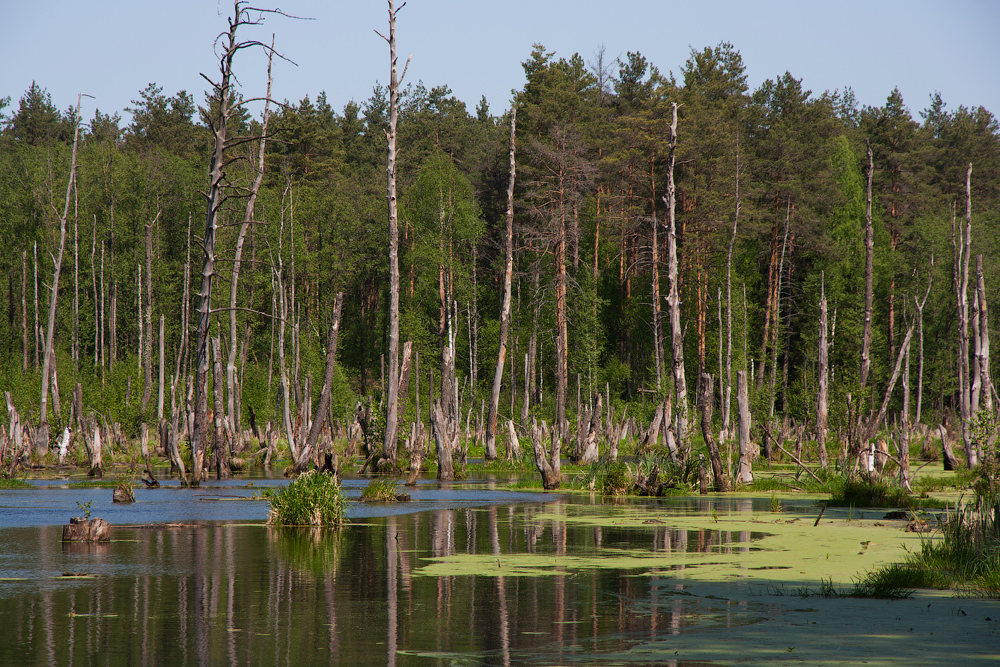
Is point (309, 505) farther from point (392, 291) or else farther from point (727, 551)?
point (392, 291)

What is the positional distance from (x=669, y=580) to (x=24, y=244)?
164 feet

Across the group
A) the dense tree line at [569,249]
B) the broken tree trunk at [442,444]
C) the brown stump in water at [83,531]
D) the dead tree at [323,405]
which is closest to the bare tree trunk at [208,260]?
the dead tree at [323,405]

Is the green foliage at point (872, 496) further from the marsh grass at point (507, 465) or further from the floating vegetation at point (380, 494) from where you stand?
the marsh grass at point (507, 465)

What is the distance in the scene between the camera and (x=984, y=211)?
60375 millimetres

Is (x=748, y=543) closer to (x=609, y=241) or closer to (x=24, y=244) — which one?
(x=609, y=241)

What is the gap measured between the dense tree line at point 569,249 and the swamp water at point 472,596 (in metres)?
28.6

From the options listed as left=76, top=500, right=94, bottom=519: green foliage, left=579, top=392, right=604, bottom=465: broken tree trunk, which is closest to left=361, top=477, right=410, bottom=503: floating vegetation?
left=76, top=500, right=94, bottom=519: green foliage

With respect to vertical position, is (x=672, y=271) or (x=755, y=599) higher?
(x=672, y=271)

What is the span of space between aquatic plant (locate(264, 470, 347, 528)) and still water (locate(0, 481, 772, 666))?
35cm

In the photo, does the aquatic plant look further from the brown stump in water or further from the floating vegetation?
the floating vegetation

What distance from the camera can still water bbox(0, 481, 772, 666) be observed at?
6.52 meters

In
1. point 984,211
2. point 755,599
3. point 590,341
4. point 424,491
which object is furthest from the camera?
point 984,211

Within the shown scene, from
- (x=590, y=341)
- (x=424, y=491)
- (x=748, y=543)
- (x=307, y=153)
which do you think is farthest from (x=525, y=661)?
(x=307, y=153)

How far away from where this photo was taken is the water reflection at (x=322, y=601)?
6.50 m
